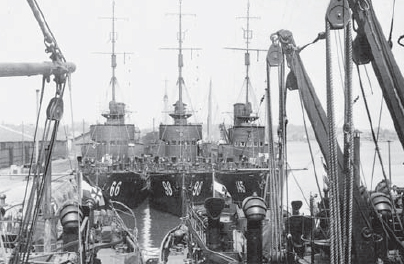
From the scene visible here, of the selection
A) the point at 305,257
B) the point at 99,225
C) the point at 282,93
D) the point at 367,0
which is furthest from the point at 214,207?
the point at 367,0

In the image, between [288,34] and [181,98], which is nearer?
[288,34]

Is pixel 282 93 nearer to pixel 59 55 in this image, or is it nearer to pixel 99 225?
pixel 59 55

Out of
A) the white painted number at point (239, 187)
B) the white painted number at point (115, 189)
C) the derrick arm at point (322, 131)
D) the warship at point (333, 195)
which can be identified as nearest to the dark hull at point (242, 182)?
the white painted number at point (239, 187)

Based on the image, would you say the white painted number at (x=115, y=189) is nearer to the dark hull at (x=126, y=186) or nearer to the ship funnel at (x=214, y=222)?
the dark hull at (x=126, y=186)

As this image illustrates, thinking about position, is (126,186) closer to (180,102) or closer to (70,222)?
(180,102)

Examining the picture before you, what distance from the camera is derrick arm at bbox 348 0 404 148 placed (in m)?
6.71

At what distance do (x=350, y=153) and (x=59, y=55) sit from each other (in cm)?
456

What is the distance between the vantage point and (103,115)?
48750 millimetres

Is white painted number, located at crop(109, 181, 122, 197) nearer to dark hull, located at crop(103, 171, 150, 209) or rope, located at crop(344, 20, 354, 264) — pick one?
dark hull, located at crop(103, 171, 150, 209)

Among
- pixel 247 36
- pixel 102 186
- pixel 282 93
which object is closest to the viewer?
pixel 282 93

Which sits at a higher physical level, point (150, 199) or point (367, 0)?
point (367, 0)

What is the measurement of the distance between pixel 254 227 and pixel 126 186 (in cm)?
2794

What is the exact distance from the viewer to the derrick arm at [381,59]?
6711 millimetres

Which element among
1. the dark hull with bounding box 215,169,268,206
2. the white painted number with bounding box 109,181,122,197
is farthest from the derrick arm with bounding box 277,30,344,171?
the white painted number with bounding box 109,181,122,197
